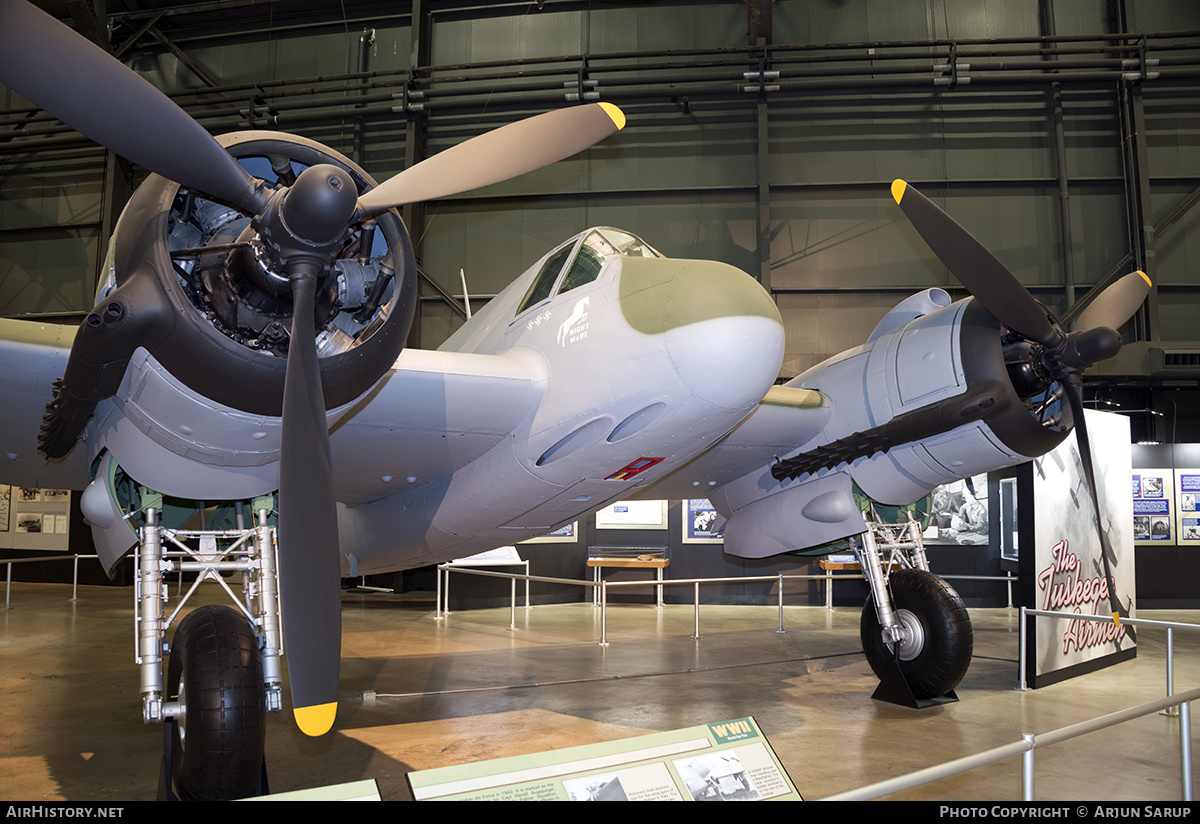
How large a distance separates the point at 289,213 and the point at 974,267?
525 centimetres

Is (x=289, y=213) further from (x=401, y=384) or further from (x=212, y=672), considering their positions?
(x=212, y=672)

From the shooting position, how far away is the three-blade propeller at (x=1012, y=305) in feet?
20.3

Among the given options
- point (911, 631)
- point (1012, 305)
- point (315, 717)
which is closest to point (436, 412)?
point (315, 717)

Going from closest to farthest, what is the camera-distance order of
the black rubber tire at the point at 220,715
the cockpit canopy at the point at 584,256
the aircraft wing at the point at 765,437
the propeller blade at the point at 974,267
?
1. the black rubber tire at the point at 220,715
2. the cockpit canopy at the point at 584,256
3. the propeller blade at the point at 974,267
4. the aircraft wing at the point at 765,437

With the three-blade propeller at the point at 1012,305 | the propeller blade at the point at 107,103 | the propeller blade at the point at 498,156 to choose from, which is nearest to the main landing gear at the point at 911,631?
the three-blade propeller at the point at 1012,305

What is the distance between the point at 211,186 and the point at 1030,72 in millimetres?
17796

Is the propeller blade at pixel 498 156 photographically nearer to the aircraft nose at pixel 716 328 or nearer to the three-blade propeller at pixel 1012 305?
the aircraft nose at pixel 716 328

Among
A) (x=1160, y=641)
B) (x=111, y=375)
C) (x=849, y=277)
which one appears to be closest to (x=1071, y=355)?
(x=111, y=375)

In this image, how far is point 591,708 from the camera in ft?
23.6

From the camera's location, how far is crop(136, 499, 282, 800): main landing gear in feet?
12.6

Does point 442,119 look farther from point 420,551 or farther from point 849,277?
point 420,551

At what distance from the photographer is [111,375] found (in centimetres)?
388

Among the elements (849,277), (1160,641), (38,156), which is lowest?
(1160,641)

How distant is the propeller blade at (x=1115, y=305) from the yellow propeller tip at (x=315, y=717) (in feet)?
23.0
